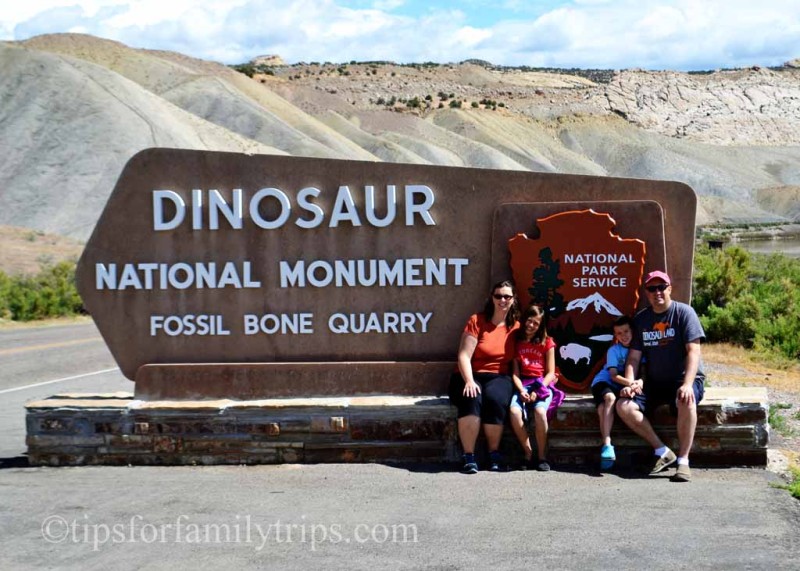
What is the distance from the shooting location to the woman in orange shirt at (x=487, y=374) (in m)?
7.14

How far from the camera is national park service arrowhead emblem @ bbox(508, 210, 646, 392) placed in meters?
7.70

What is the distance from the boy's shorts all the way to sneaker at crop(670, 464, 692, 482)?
2.15 feet

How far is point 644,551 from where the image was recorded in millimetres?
5383

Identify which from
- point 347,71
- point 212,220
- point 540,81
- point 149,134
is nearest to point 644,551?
point 212,220

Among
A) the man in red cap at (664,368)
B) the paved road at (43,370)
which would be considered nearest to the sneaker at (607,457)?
the man in red cap at (664,368)

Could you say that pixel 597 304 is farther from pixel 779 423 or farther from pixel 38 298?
pixel 38 298

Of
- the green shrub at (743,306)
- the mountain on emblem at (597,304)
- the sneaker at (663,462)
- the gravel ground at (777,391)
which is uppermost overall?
the mountain on emblem at (597,304)

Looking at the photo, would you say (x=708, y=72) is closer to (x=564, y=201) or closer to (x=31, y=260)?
(x=31, y=260)

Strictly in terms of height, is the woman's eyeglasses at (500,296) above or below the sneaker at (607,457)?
above

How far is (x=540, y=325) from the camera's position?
7.35 m

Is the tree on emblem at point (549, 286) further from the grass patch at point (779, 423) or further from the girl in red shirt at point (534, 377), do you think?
the grass patch at point (779, 423)

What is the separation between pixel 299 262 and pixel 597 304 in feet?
7.56

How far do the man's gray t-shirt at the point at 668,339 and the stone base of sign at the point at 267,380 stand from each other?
1599 mm

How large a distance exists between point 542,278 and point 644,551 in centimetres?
276
